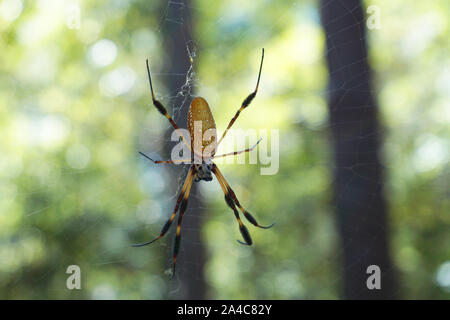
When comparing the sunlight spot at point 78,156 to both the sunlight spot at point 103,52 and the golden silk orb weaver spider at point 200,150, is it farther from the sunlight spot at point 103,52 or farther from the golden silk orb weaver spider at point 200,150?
the golden silk orb weaver spider at point 200,150

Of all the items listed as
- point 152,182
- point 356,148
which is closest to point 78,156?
point 152,182

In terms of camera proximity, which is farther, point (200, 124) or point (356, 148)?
point (356, 148)

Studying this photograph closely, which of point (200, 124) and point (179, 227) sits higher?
point (200, 124)

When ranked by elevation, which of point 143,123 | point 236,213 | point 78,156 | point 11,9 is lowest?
point 236,213

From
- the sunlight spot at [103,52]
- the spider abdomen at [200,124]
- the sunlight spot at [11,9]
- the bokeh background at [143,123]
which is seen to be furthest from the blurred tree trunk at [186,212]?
the sunlight spot at [11,9]

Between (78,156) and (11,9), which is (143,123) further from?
(11,9)

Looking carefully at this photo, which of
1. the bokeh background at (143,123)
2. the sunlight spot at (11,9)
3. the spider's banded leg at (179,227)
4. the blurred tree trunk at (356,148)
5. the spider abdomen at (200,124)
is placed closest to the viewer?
the spider abdomen at (200,124)
